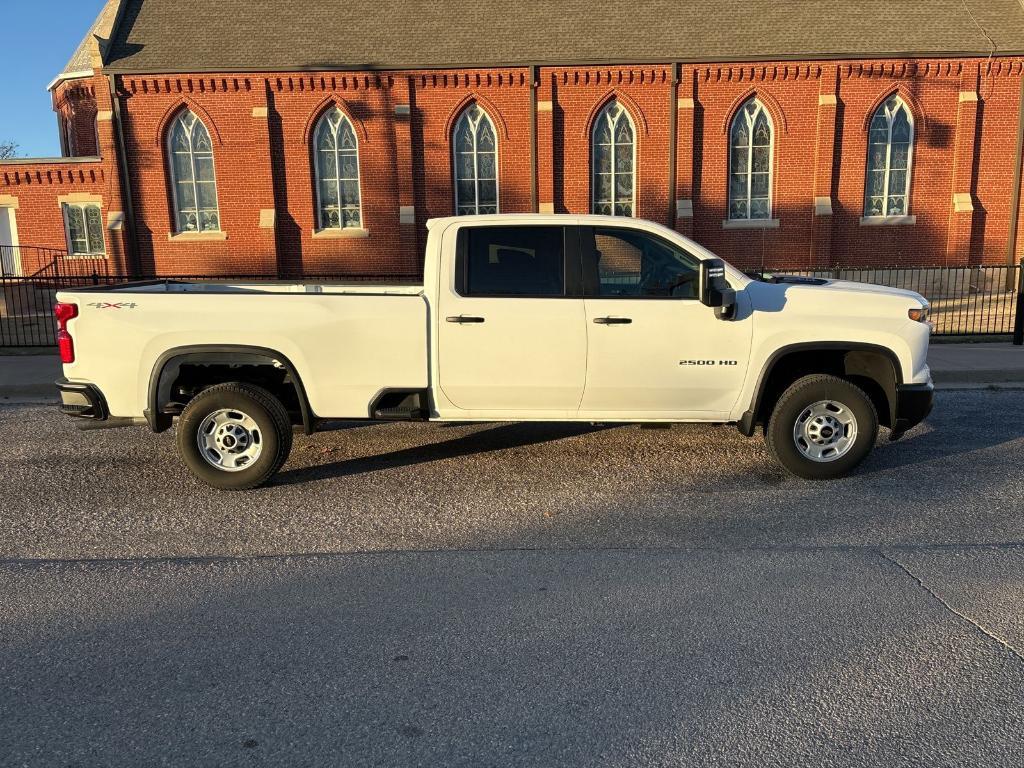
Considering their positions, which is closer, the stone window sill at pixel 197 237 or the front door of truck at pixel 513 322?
the front door of truck at pixel 513 322

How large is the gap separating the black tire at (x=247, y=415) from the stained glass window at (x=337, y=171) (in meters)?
17.8

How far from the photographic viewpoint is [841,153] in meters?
21.9

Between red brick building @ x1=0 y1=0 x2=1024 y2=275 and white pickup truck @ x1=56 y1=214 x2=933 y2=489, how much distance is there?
16.9m

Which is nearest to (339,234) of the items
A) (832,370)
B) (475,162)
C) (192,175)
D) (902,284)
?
(475,162)

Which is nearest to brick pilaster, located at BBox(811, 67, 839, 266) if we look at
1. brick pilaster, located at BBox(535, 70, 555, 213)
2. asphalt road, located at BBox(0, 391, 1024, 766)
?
brick pilaster, located at BBox(535, 70, 555, 213)

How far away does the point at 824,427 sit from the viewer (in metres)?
5.89

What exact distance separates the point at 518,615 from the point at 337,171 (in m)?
20.8

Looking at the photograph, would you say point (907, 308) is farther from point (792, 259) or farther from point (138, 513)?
point (792, 259)

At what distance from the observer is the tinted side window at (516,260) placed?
585 cm

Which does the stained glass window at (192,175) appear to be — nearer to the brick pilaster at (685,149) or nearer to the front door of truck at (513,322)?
the brick pilaster at (685,149)

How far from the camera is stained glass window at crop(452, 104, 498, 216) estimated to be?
2225 cm

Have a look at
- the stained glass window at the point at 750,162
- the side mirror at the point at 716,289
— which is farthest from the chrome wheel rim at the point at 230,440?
the stained glass window at the point at 750,162

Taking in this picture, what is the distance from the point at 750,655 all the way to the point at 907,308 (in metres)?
3.59

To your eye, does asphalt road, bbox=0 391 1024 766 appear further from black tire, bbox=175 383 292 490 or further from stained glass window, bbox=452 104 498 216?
stained glass window, bbox=452 104 498 216
